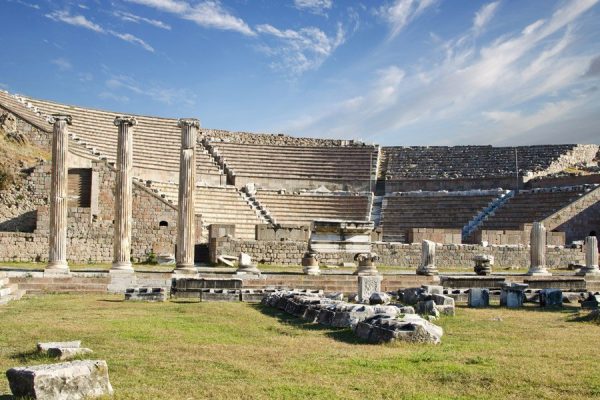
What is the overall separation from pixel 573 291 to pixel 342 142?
31091mm

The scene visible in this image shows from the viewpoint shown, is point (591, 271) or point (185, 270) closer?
point (185, 270)

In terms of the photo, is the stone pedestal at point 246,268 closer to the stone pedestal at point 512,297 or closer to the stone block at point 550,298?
the stone pedestal at point 512,297

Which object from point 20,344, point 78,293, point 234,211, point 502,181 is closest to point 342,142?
point 502,181

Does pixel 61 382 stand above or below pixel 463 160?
below

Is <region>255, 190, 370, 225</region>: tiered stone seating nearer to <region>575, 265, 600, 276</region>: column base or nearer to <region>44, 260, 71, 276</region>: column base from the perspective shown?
<region>575, 265, 600, 276</region>: column base

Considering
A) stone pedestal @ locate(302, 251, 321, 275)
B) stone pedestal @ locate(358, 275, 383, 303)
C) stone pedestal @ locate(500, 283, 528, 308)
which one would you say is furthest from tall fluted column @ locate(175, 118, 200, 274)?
stone pedestal @ locate(500, 283, 528, 308)

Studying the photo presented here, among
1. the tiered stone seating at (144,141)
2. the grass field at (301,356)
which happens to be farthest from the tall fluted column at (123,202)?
the tiered stone seating at (144,141)

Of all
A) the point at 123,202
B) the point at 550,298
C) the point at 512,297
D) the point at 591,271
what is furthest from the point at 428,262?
the point at 123,202

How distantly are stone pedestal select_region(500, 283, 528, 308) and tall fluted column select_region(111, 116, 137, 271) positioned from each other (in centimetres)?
987

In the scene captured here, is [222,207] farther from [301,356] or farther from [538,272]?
[301,356]

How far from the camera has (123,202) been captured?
65.0ft

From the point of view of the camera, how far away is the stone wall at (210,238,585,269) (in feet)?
91.1

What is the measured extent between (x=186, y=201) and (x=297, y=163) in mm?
24838

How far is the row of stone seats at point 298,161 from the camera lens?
142ft
